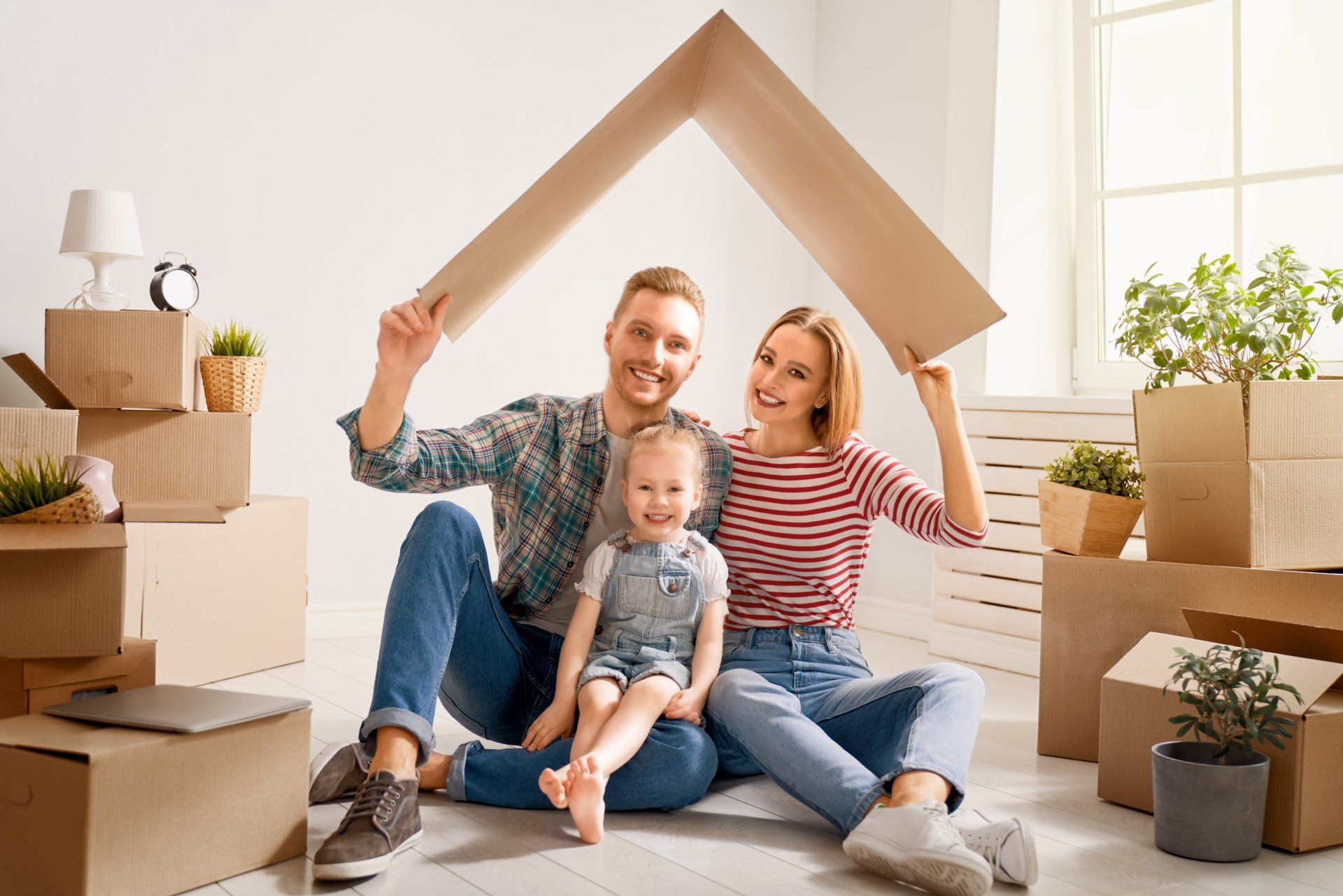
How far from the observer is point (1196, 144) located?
9.65 ft

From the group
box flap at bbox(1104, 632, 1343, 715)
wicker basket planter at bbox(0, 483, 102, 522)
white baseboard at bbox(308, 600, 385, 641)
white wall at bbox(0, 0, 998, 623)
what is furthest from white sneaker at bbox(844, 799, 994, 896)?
white wall at bbox(0, 0, 998, 623)

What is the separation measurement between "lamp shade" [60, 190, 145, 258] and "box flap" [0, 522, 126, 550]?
3.67 ft

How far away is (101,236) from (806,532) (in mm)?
1619

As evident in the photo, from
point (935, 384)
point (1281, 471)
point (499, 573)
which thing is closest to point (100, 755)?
point (499, 573)

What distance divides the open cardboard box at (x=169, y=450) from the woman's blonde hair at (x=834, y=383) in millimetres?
1238

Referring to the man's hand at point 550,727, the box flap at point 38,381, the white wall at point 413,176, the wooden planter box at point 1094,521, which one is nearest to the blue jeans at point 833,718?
the man's hand at point 550,727

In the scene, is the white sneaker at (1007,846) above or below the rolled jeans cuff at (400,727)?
below

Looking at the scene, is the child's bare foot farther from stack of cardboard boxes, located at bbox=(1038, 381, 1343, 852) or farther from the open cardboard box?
the open cardboard box

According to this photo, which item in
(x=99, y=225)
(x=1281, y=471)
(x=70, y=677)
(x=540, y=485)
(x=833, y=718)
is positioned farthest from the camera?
(x=99, y=225)

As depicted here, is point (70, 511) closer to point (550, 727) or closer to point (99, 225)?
point (550, 727)

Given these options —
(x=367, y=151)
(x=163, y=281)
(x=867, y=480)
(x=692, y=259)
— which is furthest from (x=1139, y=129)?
(x=163, y=281)

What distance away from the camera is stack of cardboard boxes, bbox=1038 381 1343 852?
5.13 feet

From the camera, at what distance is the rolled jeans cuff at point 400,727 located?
1.46 m

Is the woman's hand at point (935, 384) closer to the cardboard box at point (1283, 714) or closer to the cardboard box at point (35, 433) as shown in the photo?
the cardboard box at point (1283, 714)
